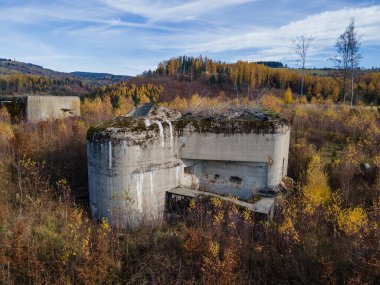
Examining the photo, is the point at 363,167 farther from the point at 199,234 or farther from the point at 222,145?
the point at 199,234

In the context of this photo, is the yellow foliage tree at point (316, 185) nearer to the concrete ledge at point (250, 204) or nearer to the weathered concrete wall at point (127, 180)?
the concrete ledge at point (250, 204)

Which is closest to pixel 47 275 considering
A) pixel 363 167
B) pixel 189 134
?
pixel 189 134

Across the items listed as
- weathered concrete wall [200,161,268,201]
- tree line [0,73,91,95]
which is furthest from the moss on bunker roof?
tree line [0,73,91,95]

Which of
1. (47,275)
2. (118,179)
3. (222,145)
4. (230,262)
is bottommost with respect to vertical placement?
(47,275)

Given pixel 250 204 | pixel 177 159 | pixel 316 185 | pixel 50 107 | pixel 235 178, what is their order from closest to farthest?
pixel 250 204, pixel 177 159, pixel 235 178, pixel 316 185, pixel 50 107

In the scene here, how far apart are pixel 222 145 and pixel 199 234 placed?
3057 mm

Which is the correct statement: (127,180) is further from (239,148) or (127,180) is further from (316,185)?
(316,185)

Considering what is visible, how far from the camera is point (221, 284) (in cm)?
448

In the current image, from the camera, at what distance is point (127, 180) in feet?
23.3

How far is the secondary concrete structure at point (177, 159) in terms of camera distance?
7125 millimetres

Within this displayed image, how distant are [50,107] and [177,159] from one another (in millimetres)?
12769

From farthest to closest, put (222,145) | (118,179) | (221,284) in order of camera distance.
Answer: (222,145) → (118,179) → (221,284)

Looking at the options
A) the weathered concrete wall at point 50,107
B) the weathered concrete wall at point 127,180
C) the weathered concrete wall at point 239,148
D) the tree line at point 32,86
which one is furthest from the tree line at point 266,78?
the tree line at point 32,86

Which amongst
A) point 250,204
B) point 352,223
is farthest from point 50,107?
point 352,223
